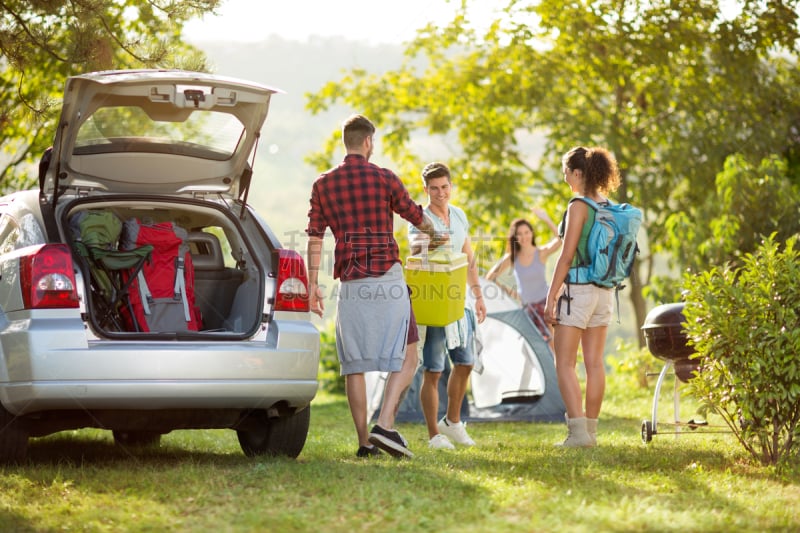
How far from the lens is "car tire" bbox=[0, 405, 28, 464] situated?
15.7 feet

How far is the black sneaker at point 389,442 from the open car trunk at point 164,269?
3.03 ft

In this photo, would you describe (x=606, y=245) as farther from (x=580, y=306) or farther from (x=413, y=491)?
(x=413, y=491)

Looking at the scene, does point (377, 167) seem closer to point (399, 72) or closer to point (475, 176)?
point (475, 176)

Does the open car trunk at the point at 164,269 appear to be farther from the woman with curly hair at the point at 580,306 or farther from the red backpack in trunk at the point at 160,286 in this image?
the woman with curly hair at the point at 580,306

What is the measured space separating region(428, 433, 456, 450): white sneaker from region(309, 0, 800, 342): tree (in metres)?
7.41

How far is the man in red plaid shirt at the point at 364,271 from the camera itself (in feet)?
17.6

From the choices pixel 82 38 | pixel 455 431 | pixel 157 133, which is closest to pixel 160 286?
pixel 157 133

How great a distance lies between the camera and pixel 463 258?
628 centimetres

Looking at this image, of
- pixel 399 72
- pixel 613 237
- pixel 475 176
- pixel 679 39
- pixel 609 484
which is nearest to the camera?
pixel 609 484

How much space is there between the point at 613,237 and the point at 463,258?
962 mm

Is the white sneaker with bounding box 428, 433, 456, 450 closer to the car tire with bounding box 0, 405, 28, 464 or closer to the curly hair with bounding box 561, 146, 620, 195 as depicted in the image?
the curly hair with bounding box 561, 146, 620, 195

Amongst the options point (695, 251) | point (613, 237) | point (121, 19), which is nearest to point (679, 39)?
point (695, 251)

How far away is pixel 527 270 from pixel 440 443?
3.70 metres

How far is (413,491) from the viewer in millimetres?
4293
